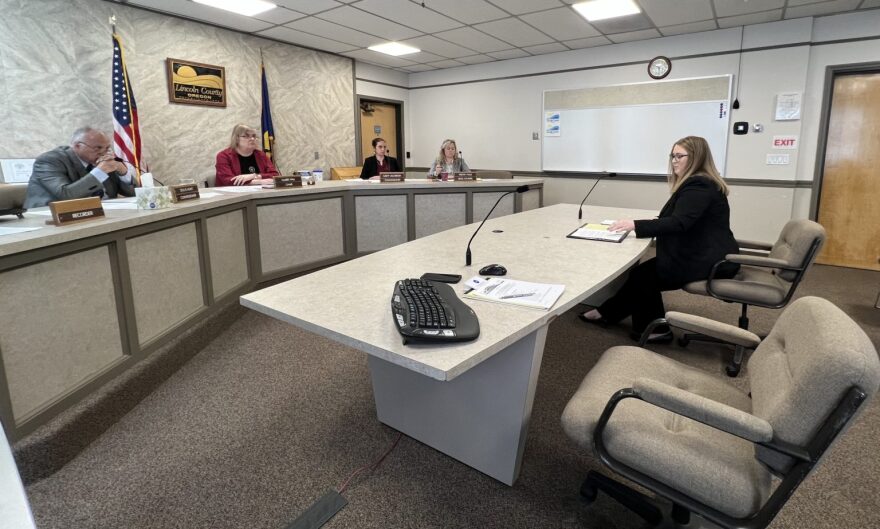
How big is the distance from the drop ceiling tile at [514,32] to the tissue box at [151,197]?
3.71 m

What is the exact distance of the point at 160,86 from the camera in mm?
4441

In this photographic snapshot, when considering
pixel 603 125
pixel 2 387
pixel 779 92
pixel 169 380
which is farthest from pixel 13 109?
pixel 779 92

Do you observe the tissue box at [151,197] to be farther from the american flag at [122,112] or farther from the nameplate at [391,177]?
the nameplate at [391,177]

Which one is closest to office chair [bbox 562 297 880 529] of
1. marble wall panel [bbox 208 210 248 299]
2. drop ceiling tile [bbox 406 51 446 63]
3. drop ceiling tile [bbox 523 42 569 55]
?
marble wall panel [bbox 208 210 248 299]

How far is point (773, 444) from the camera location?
924mm

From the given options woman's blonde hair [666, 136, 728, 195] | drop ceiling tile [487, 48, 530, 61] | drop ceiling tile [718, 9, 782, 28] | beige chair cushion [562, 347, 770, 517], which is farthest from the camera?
drop ceiling tile [487, 48, 530, 61]

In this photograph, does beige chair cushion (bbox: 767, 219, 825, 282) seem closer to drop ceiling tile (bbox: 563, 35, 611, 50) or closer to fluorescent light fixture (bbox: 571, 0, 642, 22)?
fluorescent light fixture (bbox: 571, 0, 642, 22)

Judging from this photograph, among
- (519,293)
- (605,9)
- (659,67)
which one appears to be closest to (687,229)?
(519,293)

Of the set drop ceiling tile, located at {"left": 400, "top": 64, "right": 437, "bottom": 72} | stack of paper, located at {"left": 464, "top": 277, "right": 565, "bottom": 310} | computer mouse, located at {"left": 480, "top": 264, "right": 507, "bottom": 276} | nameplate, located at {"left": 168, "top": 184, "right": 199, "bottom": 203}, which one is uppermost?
drop ceiling tile, located at {"left": 400, "top": 64, "right": 437, "bottom": 72}

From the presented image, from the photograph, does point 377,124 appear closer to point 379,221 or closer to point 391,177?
point 391,177

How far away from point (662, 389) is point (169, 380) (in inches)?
92.2

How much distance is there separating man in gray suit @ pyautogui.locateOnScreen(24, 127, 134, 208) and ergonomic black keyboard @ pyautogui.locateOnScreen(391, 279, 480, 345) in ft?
7.76

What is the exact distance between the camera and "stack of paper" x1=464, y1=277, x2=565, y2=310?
1372mm

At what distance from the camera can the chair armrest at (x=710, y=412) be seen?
929 millimetres
